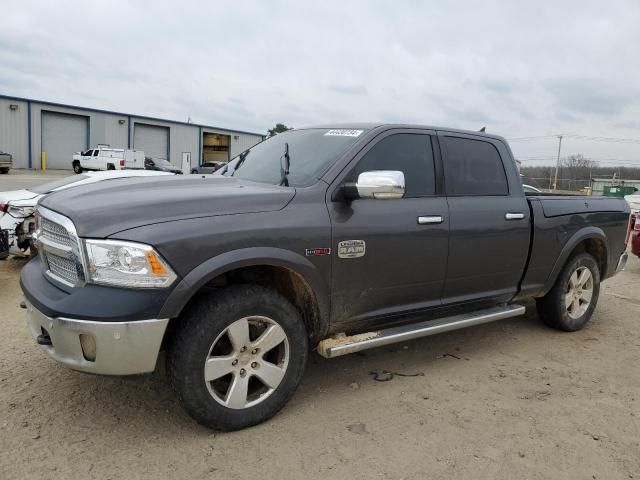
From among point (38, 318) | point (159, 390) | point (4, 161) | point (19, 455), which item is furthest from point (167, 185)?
point (4, 161)

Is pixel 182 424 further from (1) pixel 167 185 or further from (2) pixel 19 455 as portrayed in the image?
(1) pixel 167 185

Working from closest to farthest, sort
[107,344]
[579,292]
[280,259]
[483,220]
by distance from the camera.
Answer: [107,344] → [280,259] → [483,220] → [579,292]

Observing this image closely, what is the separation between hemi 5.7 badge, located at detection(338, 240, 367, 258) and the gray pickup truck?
1 centimetres

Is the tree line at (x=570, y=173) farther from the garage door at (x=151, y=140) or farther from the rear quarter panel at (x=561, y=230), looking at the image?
the rear quarter panel at (x=561, y=230)

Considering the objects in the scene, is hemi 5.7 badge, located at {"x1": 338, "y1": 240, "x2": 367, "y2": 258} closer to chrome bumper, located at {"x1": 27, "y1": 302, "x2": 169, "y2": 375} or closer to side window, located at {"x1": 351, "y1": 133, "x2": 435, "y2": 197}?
side window, located at {"x1": 351, "y1": 133, "x2": 435, "y2": 197}

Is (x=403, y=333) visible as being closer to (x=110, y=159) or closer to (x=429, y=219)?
(x=429, y=219)

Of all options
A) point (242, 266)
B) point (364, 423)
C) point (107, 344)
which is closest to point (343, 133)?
point (242, 266)

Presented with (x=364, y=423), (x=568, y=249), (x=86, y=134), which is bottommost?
(x=364, y=423)

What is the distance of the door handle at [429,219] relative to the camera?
3660mm

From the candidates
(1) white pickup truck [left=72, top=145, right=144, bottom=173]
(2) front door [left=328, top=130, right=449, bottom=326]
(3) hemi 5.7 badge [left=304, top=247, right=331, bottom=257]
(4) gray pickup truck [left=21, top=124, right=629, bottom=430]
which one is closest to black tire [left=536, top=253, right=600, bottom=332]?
(4) gray pickup truck [left=21, top=124, right=629, bottom=430]

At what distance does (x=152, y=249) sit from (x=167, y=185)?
30.0 inches

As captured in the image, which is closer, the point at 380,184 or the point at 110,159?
the point at 380,184

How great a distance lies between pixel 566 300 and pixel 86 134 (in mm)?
42273

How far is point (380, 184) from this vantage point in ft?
10.2
